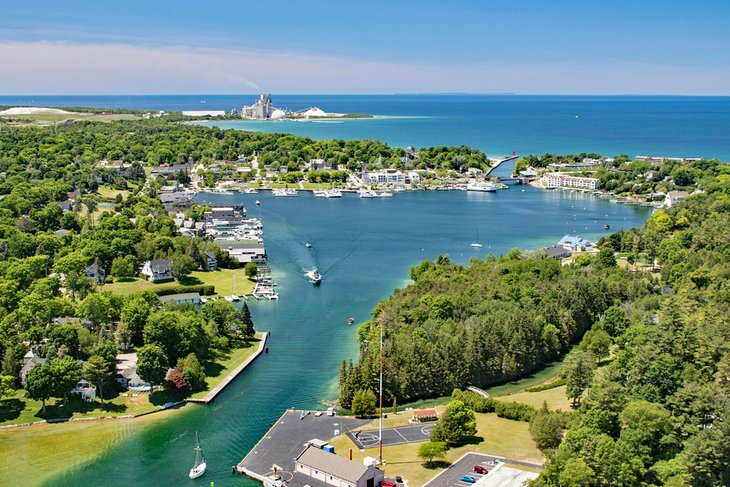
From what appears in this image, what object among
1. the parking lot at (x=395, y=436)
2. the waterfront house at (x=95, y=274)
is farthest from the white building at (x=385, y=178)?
the parking lot at (x=395, y=436)

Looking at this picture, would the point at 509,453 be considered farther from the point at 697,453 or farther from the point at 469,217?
the point at 469,217

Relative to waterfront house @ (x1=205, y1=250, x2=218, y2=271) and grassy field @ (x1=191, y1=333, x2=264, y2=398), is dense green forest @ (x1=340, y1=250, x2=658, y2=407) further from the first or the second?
waterfront house @ (x1=205, y1=250, x2=218, y2=271)

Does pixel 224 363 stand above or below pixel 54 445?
above

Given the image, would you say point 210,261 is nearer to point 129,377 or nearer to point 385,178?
point 129,377

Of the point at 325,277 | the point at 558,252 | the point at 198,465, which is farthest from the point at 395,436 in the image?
the point at 558,252

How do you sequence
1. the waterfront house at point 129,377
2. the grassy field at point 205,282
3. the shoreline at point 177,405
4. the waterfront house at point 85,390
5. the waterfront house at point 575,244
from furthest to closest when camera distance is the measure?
1. the waterfront house at point 575,244
2. the grassy field at point 205,282
3. the waterfront house at point 129,377
4. the waterfront house at point 85,390
5. the shoreline at point 177,405

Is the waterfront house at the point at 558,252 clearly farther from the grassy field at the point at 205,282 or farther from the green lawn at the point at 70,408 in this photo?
A: the green lawn at the point at 70,408

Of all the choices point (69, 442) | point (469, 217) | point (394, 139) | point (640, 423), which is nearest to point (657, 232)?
point (469, 217)
